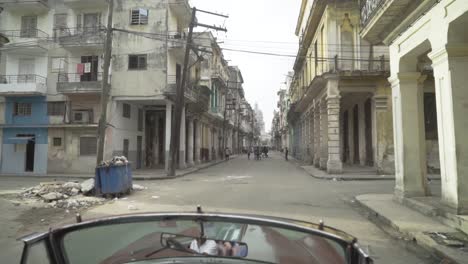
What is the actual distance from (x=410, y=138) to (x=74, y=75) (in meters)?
22.4

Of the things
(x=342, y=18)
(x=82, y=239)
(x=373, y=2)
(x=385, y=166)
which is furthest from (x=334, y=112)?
(x=82, y=239)

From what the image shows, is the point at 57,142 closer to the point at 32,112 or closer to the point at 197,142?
the point at 32,112

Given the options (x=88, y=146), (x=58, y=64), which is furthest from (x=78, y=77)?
(x=88, y=146)

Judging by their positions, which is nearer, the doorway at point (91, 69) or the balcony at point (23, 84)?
A: the balcony at point (23, 84)

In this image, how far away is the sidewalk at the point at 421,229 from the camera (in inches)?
224

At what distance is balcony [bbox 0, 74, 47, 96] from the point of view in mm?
24797

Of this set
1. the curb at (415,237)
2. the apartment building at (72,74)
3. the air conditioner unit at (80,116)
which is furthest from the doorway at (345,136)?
the curb at (415,237)

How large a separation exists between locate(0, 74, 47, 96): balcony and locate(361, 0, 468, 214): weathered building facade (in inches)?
858

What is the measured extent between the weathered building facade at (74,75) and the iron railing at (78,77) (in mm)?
64

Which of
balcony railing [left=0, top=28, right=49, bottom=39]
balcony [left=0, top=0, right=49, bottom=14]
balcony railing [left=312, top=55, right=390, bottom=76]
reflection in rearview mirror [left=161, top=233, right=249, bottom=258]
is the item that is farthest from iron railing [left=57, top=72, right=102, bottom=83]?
reflection in rearview mirror [left=161, top=233, right=249, bottom=258]

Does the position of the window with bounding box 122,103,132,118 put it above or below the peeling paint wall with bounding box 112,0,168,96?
below

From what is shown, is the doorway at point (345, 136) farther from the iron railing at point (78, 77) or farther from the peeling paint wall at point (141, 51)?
the iron railing at point (78, 77)

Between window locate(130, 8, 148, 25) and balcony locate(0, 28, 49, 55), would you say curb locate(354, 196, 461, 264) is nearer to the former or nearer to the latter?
window locate(130, 8, 148, 25)

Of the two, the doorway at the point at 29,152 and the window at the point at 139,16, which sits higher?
the window at the point at 139,16
